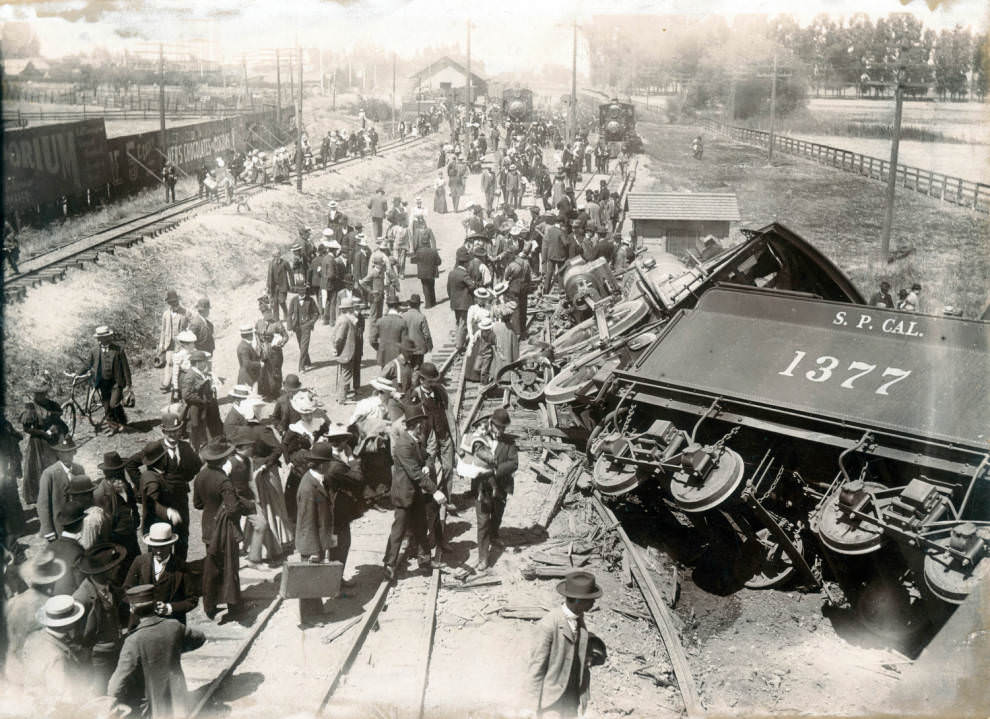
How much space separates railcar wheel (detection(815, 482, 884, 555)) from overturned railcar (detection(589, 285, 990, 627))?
11 mm

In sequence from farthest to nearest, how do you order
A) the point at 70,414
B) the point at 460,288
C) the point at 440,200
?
the point at 440,200, the point at 460,288, the point at 70,414

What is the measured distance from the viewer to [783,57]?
34375 mm

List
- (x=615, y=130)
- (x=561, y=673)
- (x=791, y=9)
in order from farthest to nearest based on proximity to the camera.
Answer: (x=615, y=130), (x=791, y=9), (x=561, y=673)

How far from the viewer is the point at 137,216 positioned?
2002 centimetres

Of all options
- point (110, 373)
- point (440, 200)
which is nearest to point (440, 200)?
point (440, 200)

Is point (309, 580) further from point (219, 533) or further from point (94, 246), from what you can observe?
point (94, 246)

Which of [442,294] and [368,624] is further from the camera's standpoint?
[442,294]

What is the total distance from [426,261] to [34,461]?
9.62 metres

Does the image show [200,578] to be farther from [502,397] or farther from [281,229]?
[281,229]

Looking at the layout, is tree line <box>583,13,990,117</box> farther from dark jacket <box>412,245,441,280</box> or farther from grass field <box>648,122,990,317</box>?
dark jacket <box>412,245,441,280</box>

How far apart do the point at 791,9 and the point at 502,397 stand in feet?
25.7

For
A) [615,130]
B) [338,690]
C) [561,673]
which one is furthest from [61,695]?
[615,130]

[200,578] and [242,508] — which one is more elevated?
[242,508]

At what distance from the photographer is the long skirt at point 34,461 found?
9742 mm
